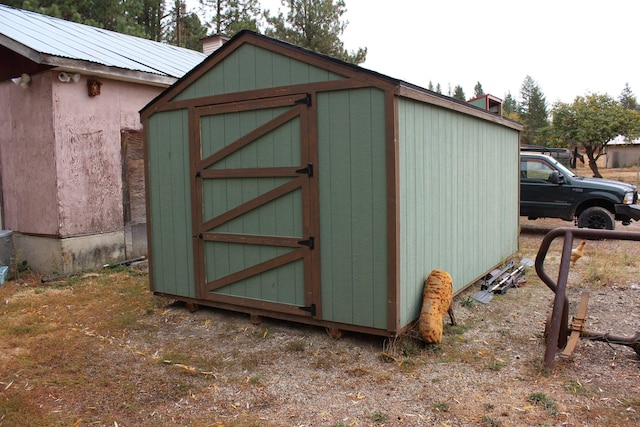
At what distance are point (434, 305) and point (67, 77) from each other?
590cm

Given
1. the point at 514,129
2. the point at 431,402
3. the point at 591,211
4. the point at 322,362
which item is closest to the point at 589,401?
the point at 431,402

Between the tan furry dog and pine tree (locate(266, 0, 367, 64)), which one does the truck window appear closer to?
the tan furry dog

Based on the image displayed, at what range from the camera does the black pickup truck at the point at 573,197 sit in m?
10.1

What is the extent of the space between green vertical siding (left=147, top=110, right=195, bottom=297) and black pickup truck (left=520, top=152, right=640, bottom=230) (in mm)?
7945

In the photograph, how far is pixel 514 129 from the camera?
7.77m

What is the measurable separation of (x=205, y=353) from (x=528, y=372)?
2.61 metres

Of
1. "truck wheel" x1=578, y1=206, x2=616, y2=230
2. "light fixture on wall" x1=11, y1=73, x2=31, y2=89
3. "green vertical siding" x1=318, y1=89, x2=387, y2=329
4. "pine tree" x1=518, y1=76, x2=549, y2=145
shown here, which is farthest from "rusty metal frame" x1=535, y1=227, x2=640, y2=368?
"pine tree" x1=518, y1=76, x2=549, y2=145

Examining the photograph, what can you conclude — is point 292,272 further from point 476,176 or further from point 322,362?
point 476,176

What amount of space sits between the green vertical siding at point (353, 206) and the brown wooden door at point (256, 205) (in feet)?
0.52

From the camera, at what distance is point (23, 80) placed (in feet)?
23.8

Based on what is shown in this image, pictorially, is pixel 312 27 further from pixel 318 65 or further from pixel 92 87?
pixel 318 65

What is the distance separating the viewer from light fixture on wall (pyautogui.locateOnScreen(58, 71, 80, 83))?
7082mm

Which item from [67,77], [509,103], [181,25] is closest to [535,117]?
[509,103]

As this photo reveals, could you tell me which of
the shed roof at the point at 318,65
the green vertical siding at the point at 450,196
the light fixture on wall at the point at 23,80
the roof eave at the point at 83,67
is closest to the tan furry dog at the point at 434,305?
the green vertical siding at the point at 450,196
